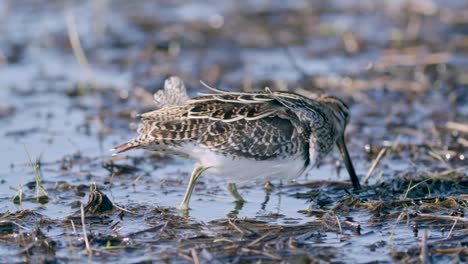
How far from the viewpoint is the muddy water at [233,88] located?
6.48m

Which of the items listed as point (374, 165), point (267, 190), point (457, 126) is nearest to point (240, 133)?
point (267, 190)

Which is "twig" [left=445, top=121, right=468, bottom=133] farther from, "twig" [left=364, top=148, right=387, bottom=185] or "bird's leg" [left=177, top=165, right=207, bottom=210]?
"bird's leg" [left=177, top=165, right=207, bottom=210]

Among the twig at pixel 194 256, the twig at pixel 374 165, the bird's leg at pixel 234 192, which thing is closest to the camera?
the twig at pixel 194 256

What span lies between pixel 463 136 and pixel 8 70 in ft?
18.9

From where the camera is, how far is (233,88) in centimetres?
1097

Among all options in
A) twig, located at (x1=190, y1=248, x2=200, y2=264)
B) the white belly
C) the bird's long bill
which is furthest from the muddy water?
the white belly

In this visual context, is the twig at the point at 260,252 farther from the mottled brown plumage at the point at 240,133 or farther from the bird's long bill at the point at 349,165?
the bird's long bill at the point at 349,165

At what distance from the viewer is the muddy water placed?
6.48 meters

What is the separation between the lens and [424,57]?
11570mm

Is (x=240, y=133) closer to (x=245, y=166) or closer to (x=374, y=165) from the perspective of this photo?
(x=245, y=166)

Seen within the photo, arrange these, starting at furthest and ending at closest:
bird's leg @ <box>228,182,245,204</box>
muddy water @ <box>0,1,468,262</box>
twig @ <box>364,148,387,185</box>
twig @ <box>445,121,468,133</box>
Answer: twig @ <box>445,121,468,133</box> < twig @ <box>364,148,387,185</box> < bird's leg @ <box>228,182,245,204</box> < muddy water @ <box>0,1,468,262</box>

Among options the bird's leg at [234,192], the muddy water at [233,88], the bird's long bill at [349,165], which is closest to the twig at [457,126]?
the muddy water at [233,88]

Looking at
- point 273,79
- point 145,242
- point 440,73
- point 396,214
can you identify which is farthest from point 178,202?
point 440,73

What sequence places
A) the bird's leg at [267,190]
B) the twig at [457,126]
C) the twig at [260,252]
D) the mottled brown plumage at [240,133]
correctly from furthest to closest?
the twig at [457,126] → the bird's leg at [267,190] → the mottled brown plumage at [240,133] → the twig at [260,252]
